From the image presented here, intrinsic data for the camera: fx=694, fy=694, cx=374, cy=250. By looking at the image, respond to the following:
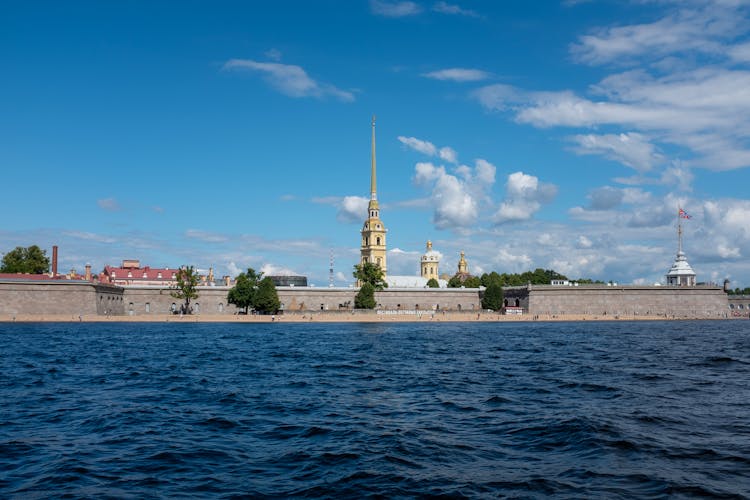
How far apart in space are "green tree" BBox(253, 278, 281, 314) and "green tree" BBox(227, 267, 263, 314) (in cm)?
91

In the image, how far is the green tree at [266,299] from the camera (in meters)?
96.8

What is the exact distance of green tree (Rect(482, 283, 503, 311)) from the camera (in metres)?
111

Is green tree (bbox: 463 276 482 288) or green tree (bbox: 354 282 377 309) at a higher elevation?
green tree (bbox: 463 276 482 288)

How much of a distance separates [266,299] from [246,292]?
11.3 feet

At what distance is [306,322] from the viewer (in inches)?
3652

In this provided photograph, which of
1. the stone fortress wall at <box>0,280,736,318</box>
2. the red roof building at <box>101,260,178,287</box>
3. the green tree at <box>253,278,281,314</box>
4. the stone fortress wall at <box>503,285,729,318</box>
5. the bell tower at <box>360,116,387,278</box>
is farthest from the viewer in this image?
the bell tower at <box>360,116,387,278</box>

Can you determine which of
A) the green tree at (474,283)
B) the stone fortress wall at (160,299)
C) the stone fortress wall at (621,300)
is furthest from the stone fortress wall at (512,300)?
the green tree at (474,283)

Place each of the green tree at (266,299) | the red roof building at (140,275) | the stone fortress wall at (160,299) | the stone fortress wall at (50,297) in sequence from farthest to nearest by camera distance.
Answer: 1. the red roof building at (140,275)
2. the green tree at (266,299)
3. the stone fortress wall at (160,299)
4. the stone fortress wall at (50,297)

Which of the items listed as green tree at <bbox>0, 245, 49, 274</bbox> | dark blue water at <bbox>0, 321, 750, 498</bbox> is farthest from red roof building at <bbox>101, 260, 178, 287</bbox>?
dark blue water at <bbox>0, 321, 750, 498</bbox>

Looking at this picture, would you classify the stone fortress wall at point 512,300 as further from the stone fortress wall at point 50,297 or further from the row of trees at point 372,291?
the stone fortress wall at point 50,297

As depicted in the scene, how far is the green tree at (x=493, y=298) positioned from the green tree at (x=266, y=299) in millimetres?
34426

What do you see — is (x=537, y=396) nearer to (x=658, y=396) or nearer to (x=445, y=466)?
(x=658, y=396)

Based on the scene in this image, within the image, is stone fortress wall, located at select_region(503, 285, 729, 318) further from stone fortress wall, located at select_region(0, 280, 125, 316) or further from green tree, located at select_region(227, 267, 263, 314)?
stone fortress wall, located at select_region(0, 280, 125, 316)

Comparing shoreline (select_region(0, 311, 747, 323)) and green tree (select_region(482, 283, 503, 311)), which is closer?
shoreline (select_region(0, 311, 747, 323))
